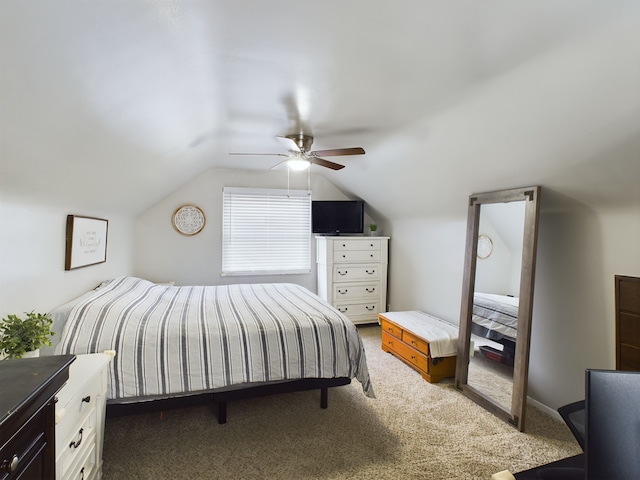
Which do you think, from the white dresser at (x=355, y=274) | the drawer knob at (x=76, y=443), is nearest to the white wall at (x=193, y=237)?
the white dresser at (x=355, y=274)

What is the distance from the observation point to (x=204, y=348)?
207 cm

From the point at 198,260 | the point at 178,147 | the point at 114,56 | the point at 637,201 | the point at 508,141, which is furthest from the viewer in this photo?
the point at 198,260

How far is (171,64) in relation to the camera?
5.09ft

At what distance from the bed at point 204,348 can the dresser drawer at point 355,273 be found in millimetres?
1900

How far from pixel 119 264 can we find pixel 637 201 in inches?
175

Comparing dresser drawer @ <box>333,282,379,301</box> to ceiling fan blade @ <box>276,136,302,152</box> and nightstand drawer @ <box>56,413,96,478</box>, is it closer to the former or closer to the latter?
ceiling fan blade @ <box>276,136,302,152</box>

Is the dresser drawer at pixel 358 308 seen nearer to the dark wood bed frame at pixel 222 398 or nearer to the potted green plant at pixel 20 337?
the dark wood bed frame at pixel 222 398

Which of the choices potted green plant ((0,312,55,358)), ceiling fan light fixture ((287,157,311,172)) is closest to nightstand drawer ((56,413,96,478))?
potted green plant ((0,312,55,358))

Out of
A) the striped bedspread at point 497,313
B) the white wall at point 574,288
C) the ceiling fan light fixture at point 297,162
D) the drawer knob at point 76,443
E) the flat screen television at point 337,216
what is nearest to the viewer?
the drawer knob at point 76,443

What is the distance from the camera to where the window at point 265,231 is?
4523mm

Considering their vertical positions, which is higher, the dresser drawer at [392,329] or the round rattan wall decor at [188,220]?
the round rattan wall decor at [188,220]

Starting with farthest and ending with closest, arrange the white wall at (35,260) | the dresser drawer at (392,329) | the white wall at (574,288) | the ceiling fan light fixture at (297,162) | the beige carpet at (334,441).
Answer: the dresser drawer at (392,329) → the ceiling fan light fixture at (297,162) → the white wall at (574,288) → the beige carpet at (334,441) → the white wall at (35,260)

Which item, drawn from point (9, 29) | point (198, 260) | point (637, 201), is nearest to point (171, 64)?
point (9, 29)

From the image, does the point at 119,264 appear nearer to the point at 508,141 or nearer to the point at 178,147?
the point at 178,147
